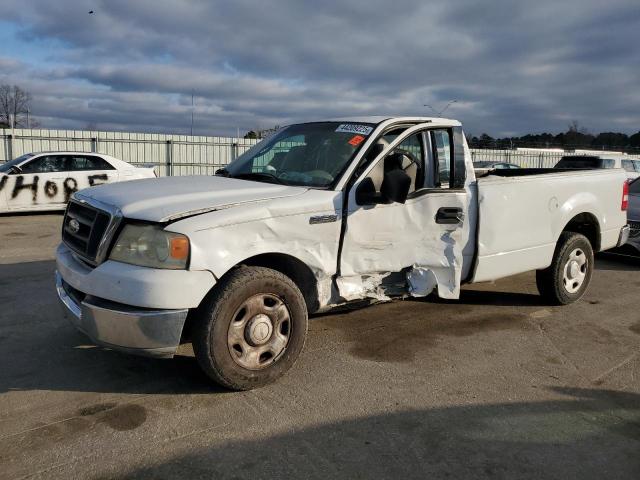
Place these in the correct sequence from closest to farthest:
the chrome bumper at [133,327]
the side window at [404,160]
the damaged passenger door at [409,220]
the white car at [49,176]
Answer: the chrome bumper at [133,327], the damaged passenger door at [409,220], the side window at [404,160], the white car at [49,176]

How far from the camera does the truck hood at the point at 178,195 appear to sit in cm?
352

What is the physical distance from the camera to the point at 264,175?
15.2ft

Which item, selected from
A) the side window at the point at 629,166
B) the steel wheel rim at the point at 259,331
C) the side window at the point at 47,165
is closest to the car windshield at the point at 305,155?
the steel wheel rim at the point at 259,331


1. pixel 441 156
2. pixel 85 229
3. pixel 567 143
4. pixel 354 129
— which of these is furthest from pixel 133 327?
pixel 567 143

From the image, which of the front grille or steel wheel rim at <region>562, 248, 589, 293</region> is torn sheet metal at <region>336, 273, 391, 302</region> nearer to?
the front grille

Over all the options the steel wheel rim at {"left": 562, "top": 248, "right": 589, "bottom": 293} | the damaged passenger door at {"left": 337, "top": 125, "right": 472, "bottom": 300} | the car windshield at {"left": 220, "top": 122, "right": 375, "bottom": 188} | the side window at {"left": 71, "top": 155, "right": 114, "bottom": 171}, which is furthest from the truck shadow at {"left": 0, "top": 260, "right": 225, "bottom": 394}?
the side window at {"left": 71, "top": 155, "right": 114, "bottom": 171}

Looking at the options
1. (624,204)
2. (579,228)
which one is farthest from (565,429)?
(624,204)

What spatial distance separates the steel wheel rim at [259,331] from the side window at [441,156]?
6.47 ft

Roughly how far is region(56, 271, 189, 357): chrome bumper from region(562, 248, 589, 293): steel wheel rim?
14.6ft

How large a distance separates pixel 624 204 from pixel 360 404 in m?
4.86

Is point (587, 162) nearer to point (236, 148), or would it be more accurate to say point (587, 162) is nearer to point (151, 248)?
point (151, 248)

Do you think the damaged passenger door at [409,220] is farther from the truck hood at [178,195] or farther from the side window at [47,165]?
the side window at [47,165]

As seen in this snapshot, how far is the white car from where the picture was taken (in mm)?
12648

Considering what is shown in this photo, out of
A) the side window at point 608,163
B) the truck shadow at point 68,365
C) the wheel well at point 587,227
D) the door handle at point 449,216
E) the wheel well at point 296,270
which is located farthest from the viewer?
the side window at point 608,163
